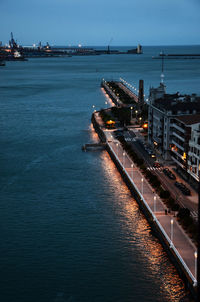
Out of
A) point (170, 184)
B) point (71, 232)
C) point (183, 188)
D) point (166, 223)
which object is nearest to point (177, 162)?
point (170, 184)

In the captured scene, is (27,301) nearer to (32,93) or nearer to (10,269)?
(10,269)

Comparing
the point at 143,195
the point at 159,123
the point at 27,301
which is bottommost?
the point at 27,301

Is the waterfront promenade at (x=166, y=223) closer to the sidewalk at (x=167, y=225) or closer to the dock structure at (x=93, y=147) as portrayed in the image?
Result: the sidewalk at (x=167, y=225)

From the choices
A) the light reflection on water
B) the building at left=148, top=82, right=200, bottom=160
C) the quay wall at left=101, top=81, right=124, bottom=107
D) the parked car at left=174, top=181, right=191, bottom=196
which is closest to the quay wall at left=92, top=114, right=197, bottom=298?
the light reflection on water

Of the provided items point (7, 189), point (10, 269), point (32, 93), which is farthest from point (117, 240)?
point (32, 93)

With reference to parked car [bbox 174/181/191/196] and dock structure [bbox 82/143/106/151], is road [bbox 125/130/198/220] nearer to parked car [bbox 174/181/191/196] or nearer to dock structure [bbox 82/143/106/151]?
parked car [bbox 174/181/191/196]

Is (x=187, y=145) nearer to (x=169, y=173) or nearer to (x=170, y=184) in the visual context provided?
(x=169, y=173)
